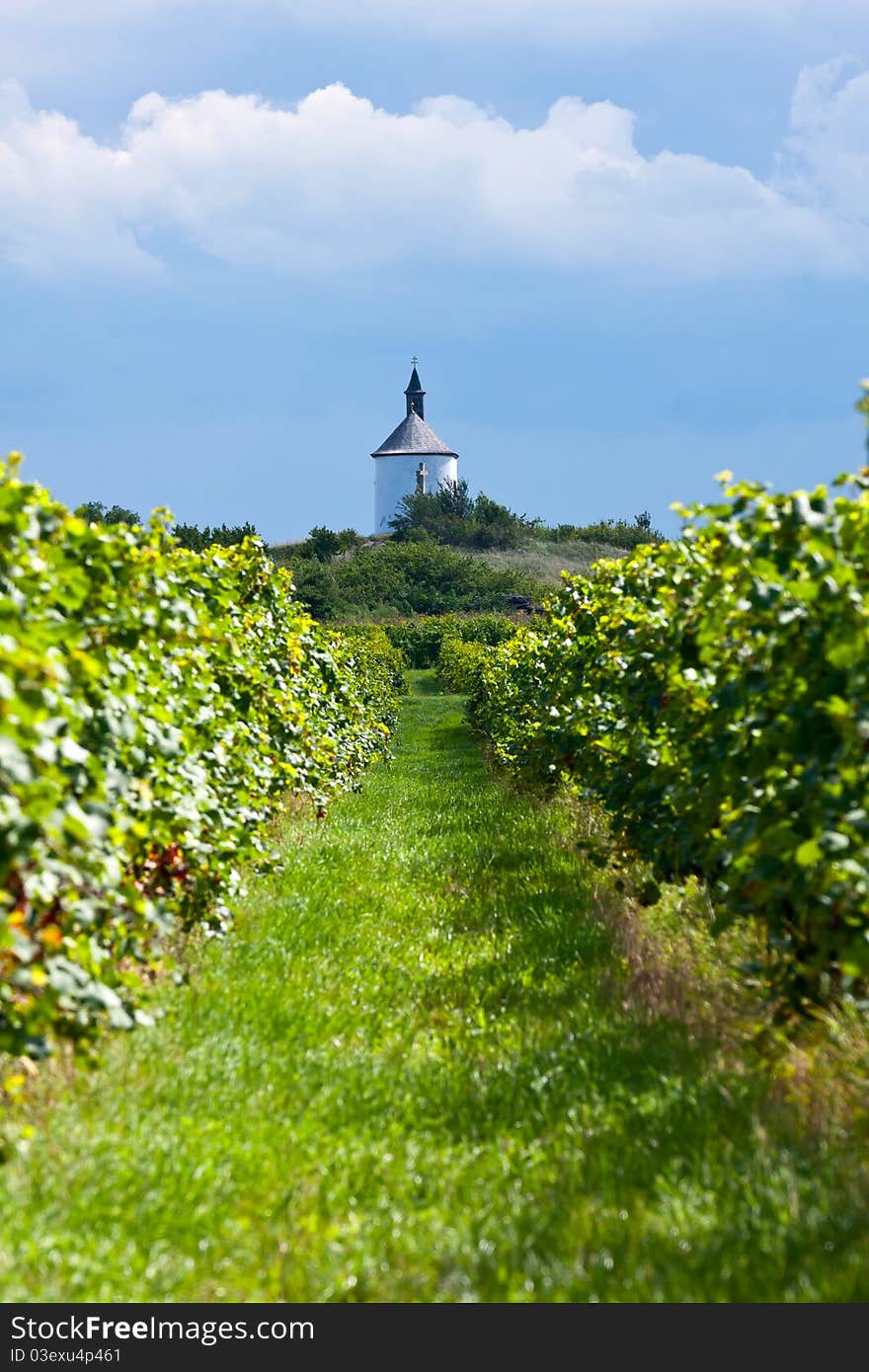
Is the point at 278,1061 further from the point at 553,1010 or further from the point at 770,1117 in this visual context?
the point at 770,1117

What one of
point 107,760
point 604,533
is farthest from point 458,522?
point 107,760

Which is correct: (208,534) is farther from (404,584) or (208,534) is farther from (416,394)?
(416,394)

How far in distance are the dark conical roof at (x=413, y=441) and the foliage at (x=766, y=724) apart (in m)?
89.5

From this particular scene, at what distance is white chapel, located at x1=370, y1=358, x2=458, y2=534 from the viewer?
92.7 meters

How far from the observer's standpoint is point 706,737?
188 inches

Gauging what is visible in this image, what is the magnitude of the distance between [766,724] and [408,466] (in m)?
90.8

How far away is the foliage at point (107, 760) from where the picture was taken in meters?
2.97

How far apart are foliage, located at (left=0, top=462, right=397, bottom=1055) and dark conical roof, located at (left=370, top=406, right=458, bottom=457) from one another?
89.0 m

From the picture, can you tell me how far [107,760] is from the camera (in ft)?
13.0

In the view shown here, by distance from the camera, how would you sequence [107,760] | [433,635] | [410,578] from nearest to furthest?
[107,760] → [433,635] → [410,578]

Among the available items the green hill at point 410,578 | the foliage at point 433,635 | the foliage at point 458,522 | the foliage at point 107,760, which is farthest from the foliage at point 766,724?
the foliage at point 458,522

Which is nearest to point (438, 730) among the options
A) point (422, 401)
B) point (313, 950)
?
point (313, 950)

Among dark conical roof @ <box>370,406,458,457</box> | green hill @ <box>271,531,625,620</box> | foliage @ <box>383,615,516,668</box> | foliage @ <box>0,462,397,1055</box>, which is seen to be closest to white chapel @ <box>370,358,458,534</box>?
dark conical roof @ <box>370,406,458,457</box>

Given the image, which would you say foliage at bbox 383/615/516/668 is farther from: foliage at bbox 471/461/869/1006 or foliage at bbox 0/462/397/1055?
foliage at bbox 471/461/869/1006
